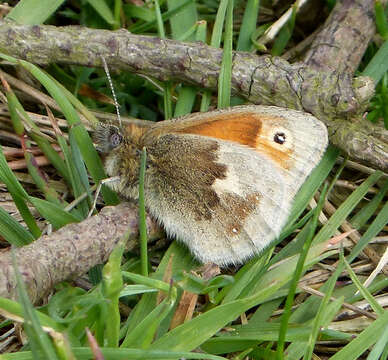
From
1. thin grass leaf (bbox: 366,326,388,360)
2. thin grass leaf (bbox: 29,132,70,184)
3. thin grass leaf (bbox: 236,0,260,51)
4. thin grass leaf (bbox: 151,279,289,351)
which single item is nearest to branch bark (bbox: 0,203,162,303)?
thin grass leaf (bbox: 151,279,289,351)

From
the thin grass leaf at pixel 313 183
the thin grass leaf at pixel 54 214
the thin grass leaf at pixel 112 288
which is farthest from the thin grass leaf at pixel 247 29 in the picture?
the thin grass leaf at pixel 112 288

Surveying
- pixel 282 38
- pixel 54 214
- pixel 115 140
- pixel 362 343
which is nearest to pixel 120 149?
pixel 115 140

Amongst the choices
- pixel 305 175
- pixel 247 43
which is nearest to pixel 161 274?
pixel 305 175

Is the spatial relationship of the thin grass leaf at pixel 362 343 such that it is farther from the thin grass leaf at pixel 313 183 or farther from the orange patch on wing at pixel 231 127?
the orange patch on wing at pixel 231 127

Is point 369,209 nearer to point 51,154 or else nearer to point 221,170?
point 221,170

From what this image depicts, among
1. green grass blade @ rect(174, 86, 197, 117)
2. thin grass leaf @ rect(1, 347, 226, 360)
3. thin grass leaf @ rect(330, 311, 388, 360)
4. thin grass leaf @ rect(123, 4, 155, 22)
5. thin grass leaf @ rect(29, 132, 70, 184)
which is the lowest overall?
thin grass leaf @ rect(1, 347, 226, 360)

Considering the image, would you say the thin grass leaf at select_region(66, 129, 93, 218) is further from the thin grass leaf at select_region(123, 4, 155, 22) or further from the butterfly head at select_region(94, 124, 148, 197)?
the thin grass leaf at select_region(123, 4, 155, 22)
